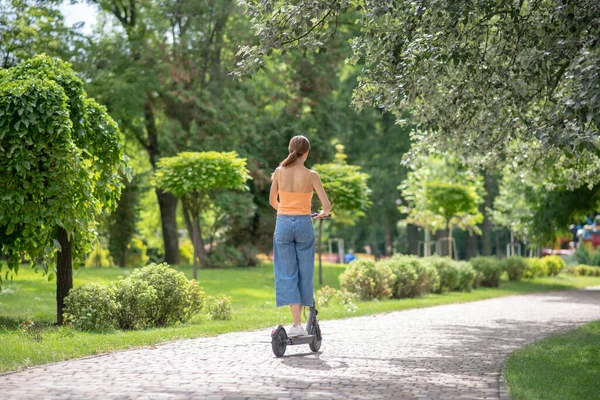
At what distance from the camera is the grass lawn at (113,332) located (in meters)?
8.88

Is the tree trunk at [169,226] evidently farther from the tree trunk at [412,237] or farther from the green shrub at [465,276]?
the tree trunk at [412,237]

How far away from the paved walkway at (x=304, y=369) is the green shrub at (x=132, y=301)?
1476 millimetres

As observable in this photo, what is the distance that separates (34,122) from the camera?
10.7 metres

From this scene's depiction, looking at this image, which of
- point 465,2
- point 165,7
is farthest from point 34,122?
point 165,7

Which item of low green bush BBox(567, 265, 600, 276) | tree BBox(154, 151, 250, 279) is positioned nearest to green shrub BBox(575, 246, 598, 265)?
low green bush BBox(567, 265, 600, 276)

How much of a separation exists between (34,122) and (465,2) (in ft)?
18.4

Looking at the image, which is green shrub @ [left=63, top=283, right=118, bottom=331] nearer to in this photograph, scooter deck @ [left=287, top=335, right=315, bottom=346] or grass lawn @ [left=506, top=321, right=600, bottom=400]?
scooter deck @ [left=287, top=335, right=315, bottom=346]

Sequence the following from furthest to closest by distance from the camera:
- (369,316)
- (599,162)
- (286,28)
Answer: (599,162) → (369,316) → (286,28)

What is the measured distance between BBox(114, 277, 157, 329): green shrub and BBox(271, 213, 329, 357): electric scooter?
137 inches

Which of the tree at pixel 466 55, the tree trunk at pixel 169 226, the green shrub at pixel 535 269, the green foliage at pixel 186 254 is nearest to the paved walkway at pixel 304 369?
the tree at pixel 466 55

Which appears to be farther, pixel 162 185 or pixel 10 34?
pixel 10 34

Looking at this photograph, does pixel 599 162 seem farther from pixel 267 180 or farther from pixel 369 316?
pixel 267 180

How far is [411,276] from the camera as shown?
65.9 feet

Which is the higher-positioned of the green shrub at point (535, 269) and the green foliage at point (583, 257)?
the green foliage at point (583, 257)
